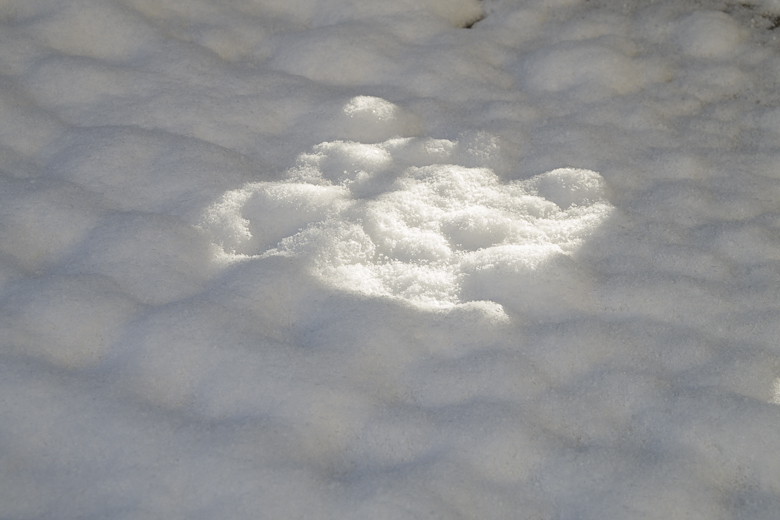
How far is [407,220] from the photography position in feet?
4.30

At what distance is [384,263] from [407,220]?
0.13 meters

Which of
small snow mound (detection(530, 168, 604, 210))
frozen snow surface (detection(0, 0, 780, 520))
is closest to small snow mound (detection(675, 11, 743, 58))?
frozen snow surface (detection(0, 0, 780, 520))

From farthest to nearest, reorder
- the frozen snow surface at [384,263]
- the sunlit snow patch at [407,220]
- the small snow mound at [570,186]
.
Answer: the small snow mound at [570,186] → the sunlit snow patch at [407,220] → the frozen snow surface at [384,263]

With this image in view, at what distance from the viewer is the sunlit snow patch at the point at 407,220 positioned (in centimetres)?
119

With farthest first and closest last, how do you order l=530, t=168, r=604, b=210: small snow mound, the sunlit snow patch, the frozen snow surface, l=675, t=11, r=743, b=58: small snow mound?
l=675, t=11, r=743, b=58: small snow mound
l=530, t=168, r=604, b=210: small snow mound
the sunlit snow patch
the frozen snow surface

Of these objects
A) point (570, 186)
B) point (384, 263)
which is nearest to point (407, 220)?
point (384, 263)

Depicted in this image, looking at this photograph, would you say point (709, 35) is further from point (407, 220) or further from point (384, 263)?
point (384, 263)

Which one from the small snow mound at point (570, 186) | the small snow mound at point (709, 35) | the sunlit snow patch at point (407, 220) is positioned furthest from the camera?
the small snow mound at point (709, 35)

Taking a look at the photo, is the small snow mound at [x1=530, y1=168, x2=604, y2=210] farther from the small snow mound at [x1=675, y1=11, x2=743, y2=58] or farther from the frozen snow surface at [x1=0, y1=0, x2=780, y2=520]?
the small snow mound at [x1=675, y1=11, x2=743, y2=58]

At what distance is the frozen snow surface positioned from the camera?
90 cm

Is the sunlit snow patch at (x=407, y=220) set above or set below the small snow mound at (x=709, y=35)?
below

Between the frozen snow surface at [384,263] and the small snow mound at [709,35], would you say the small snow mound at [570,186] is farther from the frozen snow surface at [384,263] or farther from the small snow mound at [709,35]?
the small snow mound at [709,35]

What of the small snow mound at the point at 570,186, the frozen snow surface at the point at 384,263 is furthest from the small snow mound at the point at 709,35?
the small snow mound at the point at 570,186

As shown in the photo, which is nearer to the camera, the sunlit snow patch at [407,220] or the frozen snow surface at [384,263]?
the frozen snow surface at [384,263]
